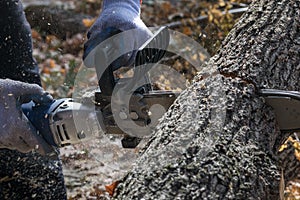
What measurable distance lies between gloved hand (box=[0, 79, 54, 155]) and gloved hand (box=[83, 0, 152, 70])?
0.37m

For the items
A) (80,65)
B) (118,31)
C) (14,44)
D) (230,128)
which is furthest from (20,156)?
(80,65)

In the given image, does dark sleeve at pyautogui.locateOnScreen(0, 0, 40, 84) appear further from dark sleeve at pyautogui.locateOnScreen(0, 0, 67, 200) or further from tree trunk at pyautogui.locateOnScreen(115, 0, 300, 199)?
tree trunk at pyautogui.locateOnScreen(115, 0, 300, 199)

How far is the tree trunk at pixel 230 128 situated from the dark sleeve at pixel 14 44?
150 centimetres

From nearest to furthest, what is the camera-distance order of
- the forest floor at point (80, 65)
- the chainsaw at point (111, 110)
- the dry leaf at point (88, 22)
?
1. the chainsaw at point (111, 110)
2. the forest floor at point (80, 65)
3. the dry leaf at point (88, 22)

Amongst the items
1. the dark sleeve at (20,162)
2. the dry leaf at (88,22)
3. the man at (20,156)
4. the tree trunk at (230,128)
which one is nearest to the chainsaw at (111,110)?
the tree trunk at (230,128)

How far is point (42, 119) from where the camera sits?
2514 millimetres

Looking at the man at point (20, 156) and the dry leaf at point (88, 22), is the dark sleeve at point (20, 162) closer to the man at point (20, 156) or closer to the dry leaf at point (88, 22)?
the man at point (20, 156)

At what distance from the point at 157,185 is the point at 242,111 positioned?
53cm

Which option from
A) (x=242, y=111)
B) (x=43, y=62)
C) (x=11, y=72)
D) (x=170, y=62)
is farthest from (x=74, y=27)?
(x=242, y=111)

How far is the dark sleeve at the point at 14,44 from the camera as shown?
129 inches

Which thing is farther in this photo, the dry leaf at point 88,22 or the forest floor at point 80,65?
the dry leaf at point 88,22

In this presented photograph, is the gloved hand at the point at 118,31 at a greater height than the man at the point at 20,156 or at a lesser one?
greater

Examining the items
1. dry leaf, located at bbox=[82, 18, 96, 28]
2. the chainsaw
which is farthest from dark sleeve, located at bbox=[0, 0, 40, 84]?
dry leaf, located at bbox=[82, 18, 96, 28]

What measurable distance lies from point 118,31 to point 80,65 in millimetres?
3146
